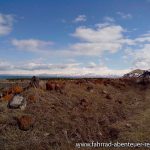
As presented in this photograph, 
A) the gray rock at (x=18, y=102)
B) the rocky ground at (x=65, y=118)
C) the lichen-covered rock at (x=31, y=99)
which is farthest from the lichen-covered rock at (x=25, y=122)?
the lichen-covered rock at (x=31, y=99)

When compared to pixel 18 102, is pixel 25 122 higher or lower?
lower

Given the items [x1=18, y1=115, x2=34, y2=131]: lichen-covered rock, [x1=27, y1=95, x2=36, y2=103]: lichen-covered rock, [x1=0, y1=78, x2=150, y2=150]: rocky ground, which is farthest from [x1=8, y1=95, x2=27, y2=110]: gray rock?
[x1=18, y1=115, x2=34, y2=131]: lichen-covered rock

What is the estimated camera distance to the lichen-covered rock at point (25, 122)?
12.3 meters

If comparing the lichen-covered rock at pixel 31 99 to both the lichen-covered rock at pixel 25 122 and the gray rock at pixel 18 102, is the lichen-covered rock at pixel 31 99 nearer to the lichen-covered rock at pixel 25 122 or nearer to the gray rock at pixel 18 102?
the gray rock at pixel 18 102

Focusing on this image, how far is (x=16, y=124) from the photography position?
41.0 ft

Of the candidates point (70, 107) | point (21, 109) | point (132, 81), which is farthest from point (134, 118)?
point (132, 81)

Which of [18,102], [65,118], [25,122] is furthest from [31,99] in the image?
[25,122]

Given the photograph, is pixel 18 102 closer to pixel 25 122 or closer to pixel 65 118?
pixel 25 122

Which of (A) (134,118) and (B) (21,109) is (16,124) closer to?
(B) (21,109)

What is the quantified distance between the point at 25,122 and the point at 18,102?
2.02 m

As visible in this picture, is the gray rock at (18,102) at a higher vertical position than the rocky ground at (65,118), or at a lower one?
higher

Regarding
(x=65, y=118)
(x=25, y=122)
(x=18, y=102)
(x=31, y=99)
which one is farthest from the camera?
(x=31, y=99)

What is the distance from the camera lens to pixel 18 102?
564 inches

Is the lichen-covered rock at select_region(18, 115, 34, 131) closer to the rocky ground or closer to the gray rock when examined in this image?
the rocky ground
